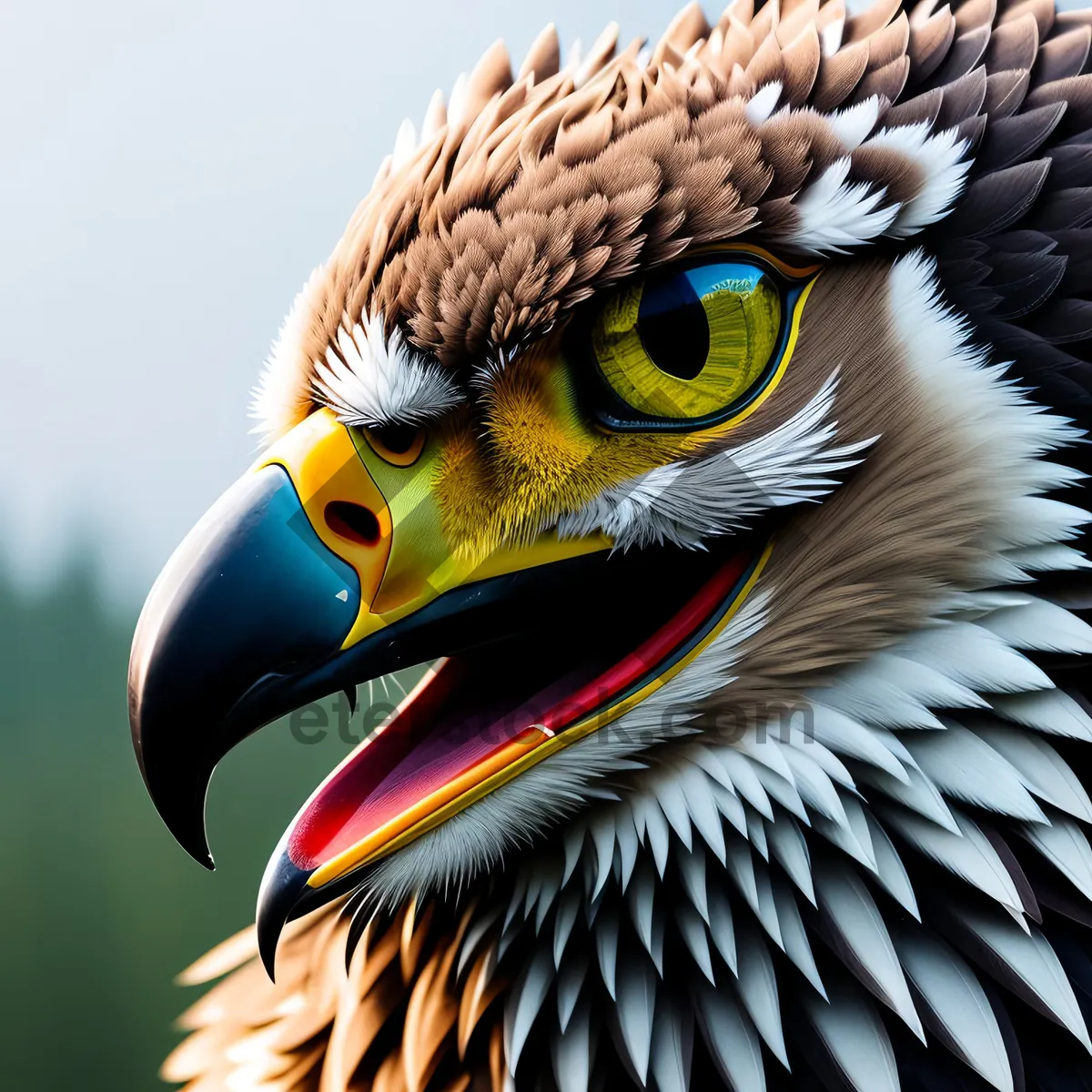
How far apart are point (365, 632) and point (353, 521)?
74 millimetres

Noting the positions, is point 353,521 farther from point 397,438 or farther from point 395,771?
point 395,771

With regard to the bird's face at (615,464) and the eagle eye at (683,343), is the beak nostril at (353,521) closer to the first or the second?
the bird's face at (615,464)

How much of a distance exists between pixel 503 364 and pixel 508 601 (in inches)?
6.3

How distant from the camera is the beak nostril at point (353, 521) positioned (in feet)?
2.32

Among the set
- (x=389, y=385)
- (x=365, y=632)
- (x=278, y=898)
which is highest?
(x=389, y=385)

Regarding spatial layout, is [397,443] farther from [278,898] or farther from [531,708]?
[278,898]

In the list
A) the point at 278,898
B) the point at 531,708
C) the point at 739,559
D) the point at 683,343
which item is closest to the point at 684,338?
the point at 683,343

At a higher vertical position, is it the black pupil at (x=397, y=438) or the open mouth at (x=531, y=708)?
the black pupil at (x=397, y=438)

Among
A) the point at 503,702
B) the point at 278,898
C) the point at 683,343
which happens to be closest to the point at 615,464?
the point at 683,343

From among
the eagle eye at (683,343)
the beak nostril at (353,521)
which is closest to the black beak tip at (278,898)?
the beak nostril at (353,521)

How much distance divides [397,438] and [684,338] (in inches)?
8.1

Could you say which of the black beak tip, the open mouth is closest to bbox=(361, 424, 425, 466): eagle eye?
the open mouth

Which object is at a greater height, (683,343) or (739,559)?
(683,343)

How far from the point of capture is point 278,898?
0.71 m
